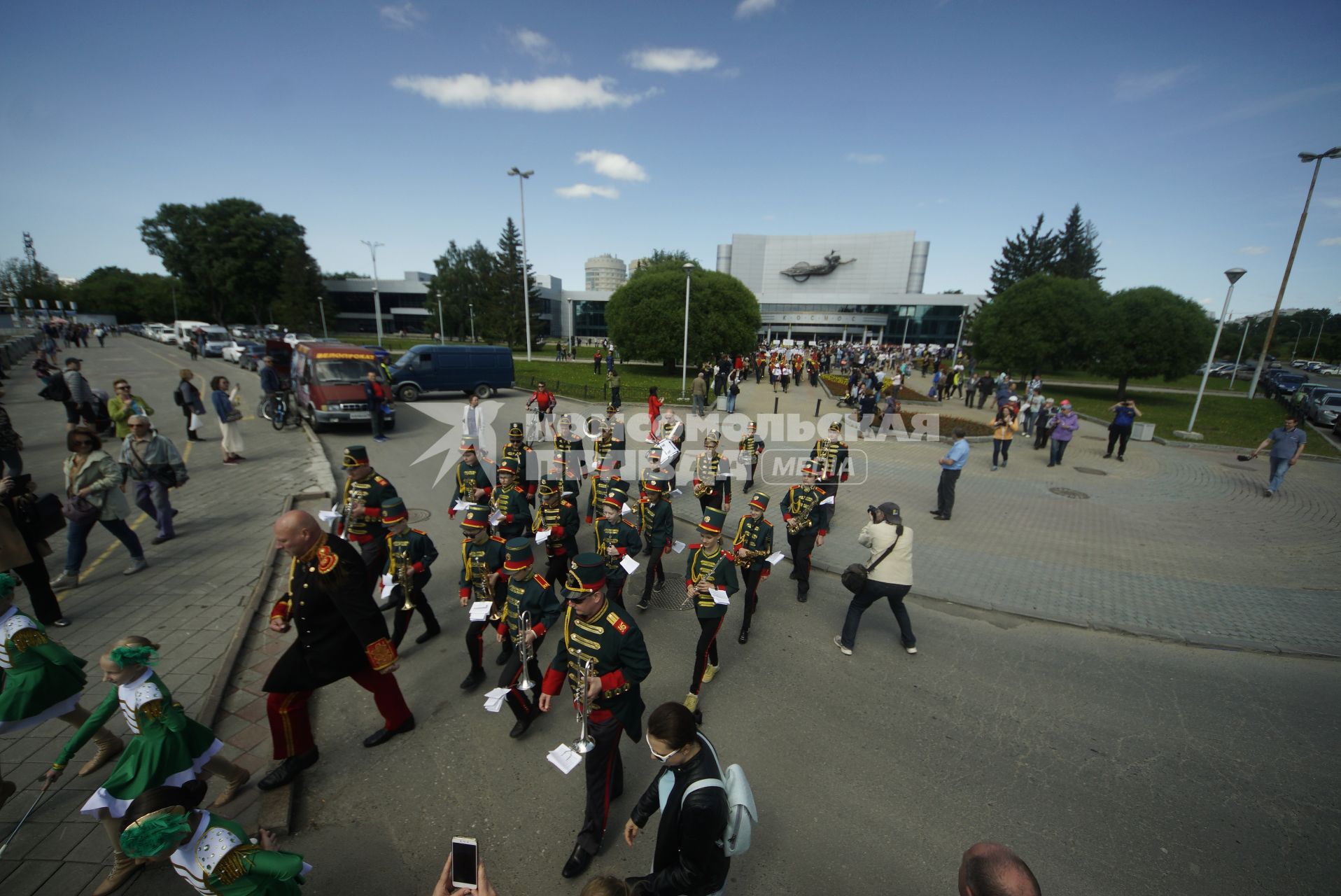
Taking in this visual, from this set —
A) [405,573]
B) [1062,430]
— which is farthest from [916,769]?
[1062,430]

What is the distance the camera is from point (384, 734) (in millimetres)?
4594

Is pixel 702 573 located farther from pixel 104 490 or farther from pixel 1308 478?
pixel 1308 478

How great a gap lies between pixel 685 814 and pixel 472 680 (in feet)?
11.7

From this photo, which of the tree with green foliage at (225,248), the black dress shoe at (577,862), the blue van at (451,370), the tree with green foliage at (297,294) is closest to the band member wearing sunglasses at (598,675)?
the black dress shoe at (577,862)

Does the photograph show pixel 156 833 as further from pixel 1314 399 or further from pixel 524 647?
pixel 1314 399

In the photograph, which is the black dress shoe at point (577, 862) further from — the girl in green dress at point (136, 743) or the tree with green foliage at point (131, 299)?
the tree with green foliage at point (131, 299)

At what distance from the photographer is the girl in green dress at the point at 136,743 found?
3.02 metres

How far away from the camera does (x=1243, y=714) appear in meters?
5.30

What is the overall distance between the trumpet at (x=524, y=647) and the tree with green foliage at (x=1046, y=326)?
3688 centimetres

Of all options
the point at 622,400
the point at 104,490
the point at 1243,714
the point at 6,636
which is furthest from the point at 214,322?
the point at 1243,714

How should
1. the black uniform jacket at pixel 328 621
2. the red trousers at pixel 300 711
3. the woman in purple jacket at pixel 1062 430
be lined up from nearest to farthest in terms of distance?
the black uniform jacket at pixel 328 621
the red trousers at pixel 300 711
the woman in purple jacket at pixel 1062 430

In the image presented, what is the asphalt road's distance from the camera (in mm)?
3676

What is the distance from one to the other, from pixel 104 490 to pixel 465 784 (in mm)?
6590

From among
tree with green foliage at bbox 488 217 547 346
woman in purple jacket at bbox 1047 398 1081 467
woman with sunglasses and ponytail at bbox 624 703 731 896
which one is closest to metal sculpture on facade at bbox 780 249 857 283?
tree with green foliage at bbox 488 217 547 346
